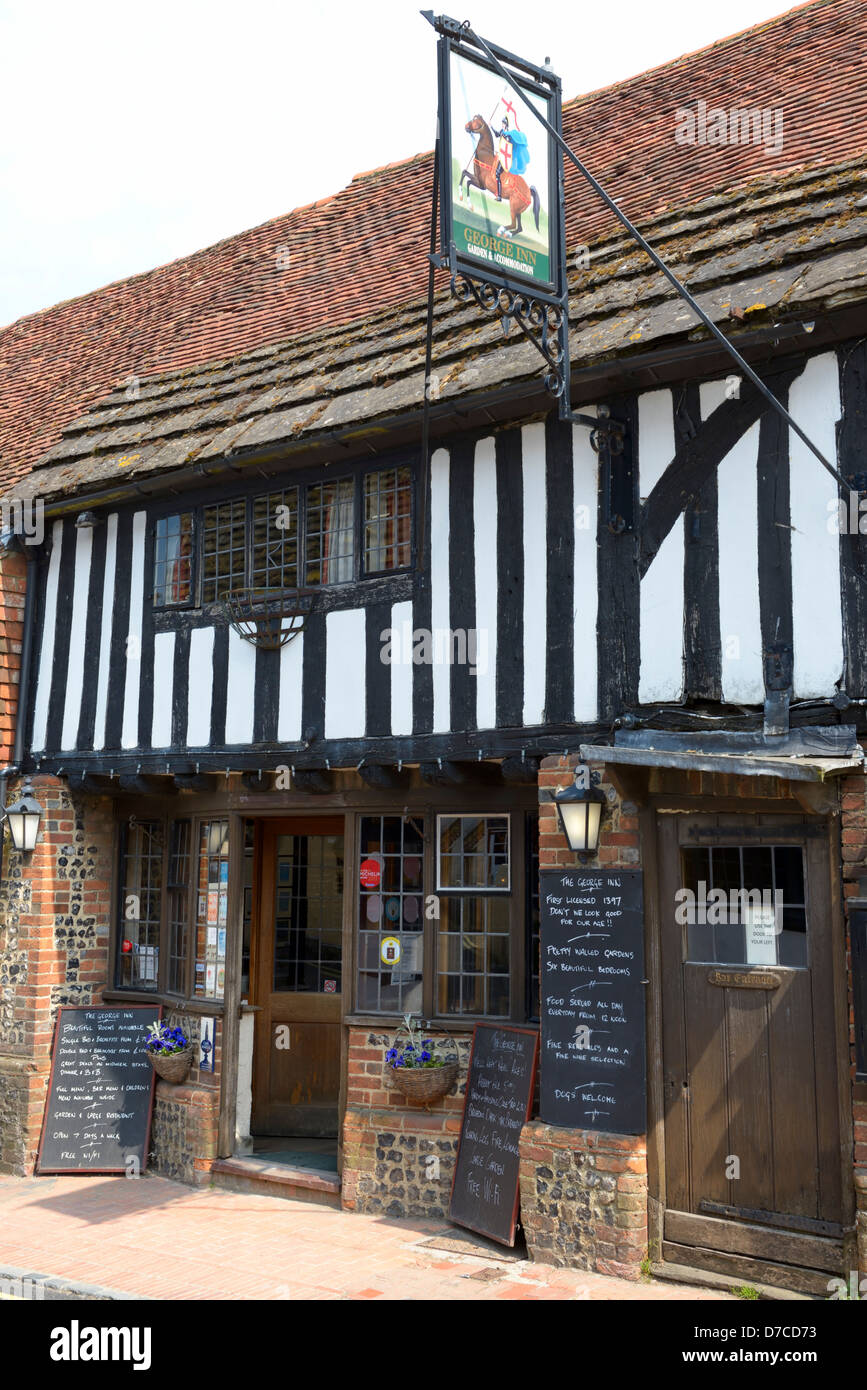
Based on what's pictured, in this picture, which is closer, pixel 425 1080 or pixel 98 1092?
pixel 425 1080

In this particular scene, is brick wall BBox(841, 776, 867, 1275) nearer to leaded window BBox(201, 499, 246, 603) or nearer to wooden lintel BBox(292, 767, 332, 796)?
wooden lintel BBox(292, 767, 332, 796)

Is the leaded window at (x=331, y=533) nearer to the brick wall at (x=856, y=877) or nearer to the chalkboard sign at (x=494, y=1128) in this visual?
the chalkboard sign at (x=494, y=1128)

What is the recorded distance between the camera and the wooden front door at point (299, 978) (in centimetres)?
959

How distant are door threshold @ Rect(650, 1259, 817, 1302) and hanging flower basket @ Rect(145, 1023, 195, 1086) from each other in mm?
3976

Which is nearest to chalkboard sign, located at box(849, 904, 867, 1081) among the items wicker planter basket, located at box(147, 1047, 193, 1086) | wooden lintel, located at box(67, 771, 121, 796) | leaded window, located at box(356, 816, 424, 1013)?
leaded window, located at box(356, 816, 424, 1013)

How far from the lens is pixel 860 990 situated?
17.9ft

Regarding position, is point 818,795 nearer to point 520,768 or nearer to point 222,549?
point 520,768

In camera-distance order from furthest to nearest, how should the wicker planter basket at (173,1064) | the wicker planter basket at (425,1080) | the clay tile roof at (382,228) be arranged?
the wicker planter basket at (173,1064) → the clay tile roof at (382,228) → the wicker planter basket at (425,1080)

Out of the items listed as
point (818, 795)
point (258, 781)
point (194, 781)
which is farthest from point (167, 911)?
point (818, 795)

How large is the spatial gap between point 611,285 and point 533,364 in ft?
2.99

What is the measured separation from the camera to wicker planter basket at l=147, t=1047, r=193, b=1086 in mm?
8812
